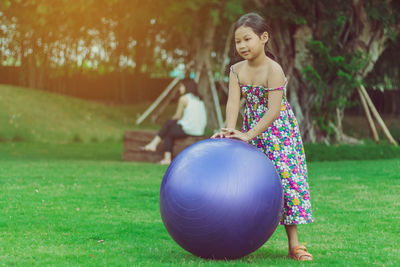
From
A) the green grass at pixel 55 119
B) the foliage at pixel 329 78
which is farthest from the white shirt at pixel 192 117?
the green grass at pixel 55 119

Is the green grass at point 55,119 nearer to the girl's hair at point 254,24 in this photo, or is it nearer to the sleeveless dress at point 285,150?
the sleeveless dress at point 285,150

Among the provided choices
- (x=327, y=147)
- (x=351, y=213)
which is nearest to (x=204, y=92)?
(x=327, y=147)

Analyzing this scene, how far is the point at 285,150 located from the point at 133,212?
9.32 ft

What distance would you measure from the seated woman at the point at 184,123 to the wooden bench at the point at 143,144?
109mm

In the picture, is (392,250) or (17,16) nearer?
(392,250)

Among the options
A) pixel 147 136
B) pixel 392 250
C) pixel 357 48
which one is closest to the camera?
pixel 392 250

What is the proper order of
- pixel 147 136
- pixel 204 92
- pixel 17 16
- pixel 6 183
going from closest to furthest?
1. pixel 6 183
2. pixel 147 136
3. pixel 204 92
4. pixel 17 16

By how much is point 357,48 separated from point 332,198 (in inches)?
323

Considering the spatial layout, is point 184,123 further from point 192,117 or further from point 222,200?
point 222,200

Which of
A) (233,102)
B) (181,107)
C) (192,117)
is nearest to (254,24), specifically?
(233,102)

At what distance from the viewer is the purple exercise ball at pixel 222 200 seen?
5133 millimetres

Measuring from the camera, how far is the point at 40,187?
9.86m

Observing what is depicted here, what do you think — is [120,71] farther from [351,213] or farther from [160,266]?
[160,266]

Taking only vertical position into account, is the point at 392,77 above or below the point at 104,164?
above
